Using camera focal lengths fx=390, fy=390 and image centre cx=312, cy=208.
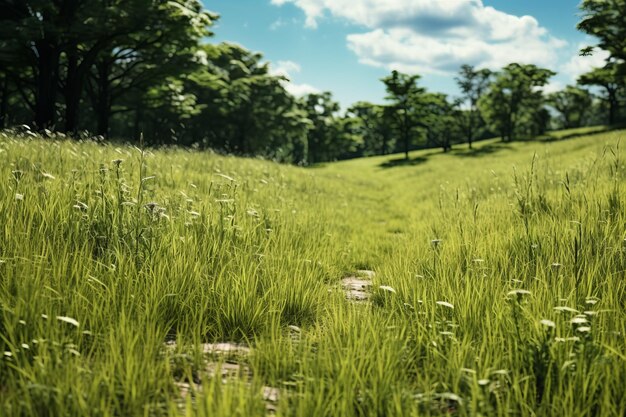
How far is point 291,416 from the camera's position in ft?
5.44

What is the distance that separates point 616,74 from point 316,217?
1914 inches

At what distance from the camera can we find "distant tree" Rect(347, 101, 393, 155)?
60781 mm

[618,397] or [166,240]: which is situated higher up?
[166,240]

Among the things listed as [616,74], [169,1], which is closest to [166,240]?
[169,1]

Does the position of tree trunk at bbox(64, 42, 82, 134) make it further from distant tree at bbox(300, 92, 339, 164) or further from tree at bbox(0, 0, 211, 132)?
distant tree at bbox(300, 92, 339, 164)

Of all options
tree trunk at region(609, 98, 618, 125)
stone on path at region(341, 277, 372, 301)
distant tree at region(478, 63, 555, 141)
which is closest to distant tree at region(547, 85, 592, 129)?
tree trunk at region(609, 98, 618, 125)

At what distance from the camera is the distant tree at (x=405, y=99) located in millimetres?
55750

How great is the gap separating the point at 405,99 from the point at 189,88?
31056mm

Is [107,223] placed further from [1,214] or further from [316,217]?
[316,217]

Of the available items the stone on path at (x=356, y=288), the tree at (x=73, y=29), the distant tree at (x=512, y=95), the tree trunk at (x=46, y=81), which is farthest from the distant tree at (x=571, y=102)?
the stone on path at (x=356, y=288)

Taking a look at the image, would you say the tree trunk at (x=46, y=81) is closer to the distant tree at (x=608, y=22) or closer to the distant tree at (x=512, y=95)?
A: the distant tree at (x=608, y=22)

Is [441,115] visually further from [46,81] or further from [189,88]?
[46,81]

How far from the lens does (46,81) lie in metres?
17.4

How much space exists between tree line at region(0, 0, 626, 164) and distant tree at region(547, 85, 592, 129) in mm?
220
